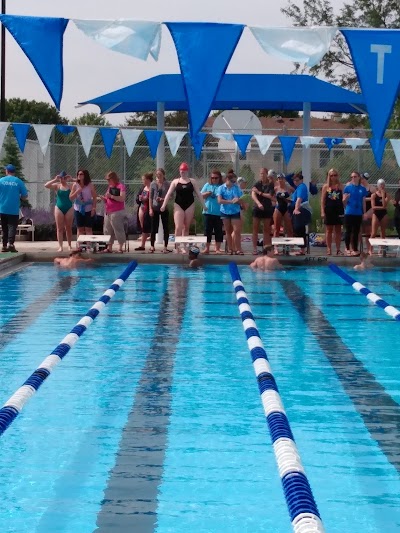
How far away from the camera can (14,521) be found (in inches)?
208

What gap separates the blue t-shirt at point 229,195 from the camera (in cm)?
2016

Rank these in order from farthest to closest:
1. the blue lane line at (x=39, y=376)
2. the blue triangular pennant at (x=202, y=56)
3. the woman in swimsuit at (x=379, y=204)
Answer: the woman in swimsuit at (x=379, y=204) < the blue triangular pennant at (x=202, y=56) < the blue lane line at (x=39, y=376)

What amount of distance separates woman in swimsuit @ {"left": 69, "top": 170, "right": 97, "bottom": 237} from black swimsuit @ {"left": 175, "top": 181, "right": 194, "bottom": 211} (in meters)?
1.43

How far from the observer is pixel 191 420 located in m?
7.41

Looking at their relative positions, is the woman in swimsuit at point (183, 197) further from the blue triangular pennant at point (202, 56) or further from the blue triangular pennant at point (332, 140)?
the blue triangular pennant at point (202, 56)

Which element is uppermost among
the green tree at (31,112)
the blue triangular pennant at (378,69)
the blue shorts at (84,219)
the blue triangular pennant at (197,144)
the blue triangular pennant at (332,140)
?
the green tree at (31,112)

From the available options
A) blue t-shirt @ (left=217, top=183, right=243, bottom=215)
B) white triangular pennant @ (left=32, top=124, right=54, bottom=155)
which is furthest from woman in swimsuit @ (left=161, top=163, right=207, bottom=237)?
white triangular pennant @ (left=32, top=124, right=54, bottom=155)

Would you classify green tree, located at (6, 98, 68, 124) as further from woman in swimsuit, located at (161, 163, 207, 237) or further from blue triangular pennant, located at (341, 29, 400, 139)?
blue triangular pennant, located at (341, 29, 400, 139)

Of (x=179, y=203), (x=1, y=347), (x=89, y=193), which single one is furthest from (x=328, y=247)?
(x=1, y=347)

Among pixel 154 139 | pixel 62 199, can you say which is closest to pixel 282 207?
pixel 154 139

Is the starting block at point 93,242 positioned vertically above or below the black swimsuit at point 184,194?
below

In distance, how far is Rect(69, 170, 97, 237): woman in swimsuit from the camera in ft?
66.2

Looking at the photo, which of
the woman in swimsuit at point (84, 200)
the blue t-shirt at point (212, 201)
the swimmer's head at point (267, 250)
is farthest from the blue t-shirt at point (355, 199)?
the woman in swimsuit at point (84, 200)

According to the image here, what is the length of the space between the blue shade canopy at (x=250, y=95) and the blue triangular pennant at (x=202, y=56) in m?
9.13
